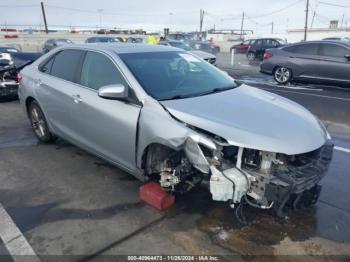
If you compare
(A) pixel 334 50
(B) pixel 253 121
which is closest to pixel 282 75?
(A) pixel 334 50

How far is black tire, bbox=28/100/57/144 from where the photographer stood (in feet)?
17.7

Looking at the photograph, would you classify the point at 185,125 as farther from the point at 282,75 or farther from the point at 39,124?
the point at 282,75

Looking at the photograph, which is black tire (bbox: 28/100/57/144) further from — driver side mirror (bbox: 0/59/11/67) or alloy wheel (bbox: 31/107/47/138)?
driver side mirror (bbox: 0/59/11/67)

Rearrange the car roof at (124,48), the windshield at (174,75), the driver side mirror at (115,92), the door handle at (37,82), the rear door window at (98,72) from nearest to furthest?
the driver side mirror at (115,92)
the windshield at (174,75)
the rear door window at (98,72)
the car roof at (124,48)
the door handle at (37,82)

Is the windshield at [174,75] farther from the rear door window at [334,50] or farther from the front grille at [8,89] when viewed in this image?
the rear door window at [334,50]

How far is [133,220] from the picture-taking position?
3438mm

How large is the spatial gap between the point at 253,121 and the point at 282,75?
10.00m

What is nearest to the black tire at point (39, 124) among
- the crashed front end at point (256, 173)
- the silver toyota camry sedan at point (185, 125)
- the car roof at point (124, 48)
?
the silver toyota camry sedan at point (185, 125)

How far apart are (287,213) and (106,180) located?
218cm

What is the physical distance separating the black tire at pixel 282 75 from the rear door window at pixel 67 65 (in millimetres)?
9240

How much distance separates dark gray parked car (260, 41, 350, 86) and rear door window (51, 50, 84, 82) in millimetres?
8842

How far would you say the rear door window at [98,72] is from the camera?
3914 millimetres

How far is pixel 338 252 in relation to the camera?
297 cm

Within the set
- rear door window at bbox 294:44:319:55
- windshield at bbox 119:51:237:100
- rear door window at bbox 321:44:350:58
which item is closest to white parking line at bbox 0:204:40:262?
windshield at bbox 119:51:237:100
